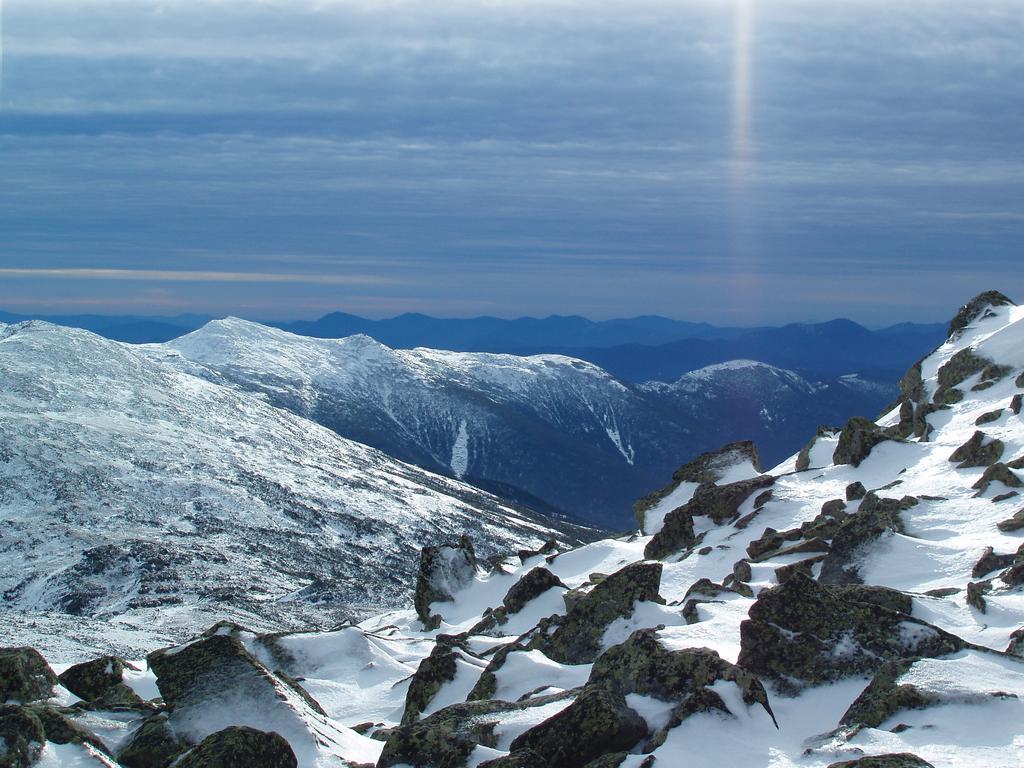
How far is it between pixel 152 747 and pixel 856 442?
148ft

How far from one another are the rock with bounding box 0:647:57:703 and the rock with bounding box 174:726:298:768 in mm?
8566

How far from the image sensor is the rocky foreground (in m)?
Result: 20.4

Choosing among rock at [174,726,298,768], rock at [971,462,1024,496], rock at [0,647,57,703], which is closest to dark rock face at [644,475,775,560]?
rock at [971,462,1024,496]

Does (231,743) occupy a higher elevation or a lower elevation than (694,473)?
higher

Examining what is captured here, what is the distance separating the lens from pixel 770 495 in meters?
53.0

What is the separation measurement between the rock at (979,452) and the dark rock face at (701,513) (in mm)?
11115

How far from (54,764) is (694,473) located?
50991mm

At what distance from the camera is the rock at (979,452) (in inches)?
1845

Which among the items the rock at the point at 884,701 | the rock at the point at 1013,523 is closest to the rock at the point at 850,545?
the rock at the point at 1013,523

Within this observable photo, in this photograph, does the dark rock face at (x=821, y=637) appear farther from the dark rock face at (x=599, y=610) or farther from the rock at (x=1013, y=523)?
the rock at (x=1013, y=523)

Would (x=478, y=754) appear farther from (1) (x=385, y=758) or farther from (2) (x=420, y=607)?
(2) (x=420, y=607)

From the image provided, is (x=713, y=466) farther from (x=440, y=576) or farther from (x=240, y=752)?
(x=240, y=752)

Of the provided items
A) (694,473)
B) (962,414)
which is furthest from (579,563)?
(962,414)

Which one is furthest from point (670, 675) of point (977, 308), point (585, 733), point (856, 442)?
point (977, 308)
